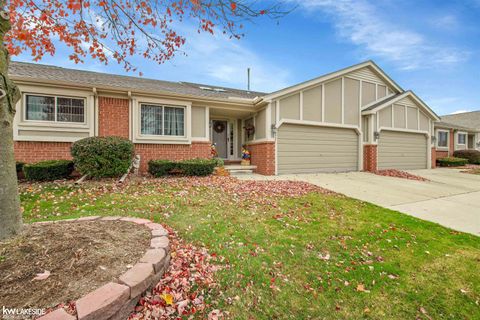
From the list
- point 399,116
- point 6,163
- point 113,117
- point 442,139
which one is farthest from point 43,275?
point 442,139

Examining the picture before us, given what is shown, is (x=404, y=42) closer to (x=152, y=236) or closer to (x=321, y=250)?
(x=321, y=250)

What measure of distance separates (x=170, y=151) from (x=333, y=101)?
331 inches

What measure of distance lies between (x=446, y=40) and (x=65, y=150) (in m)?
17.7

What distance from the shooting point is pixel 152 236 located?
2.62 meters

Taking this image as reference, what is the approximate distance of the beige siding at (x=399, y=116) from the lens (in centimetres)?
1248

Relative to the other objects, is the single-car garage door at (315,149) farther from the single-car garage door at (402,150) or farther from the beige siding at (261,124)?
the single-car garage door at (402,150)

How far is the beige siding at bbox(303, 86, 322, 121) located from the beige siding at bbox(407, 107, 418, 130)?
6.53 m

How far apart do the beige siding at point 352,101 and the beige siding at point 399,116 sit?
8.46 ft

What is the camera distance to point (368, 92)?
12.3m

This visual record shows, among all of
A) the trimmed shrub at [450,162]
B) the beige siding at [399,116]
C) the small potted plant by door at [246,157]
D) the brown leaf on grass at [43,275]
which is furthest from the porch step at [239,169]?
the trimmed shrub at [450,162]

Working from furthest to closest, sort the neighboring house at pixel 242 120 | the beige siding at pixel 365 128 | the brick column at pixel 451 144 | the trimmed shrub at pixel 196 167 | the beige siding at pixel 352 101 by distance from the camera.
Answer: the brick column at pixel 451 144 < the beige siding at pixel 365 128 < the beige siding at pixel 352 101 < the trimmed shrub at pixel 196 167 < the neighboring house at pixel 242 120

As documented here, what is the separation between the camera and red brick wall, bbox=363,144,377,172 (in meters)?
11.7

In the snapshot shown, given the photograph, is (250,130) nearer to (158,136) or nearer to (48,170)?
(158,136)

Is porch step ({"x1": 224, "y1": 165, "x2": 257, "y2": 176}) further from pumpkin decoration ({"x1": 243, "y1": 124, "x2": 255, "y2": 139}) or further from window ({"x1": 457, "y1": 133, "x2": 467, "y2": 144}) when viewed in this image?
window ({"x1": 457, "y1": 133, "x2": 467, "y2": 144})
